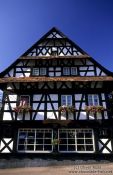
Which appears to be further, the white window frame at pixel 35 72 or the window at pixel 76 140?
the white window frame at pixel 35 72

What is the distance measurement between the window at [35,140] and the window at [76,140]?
3.17ft

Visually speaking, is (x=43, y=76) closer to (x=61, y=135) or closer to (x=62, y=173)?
(x=61, y=135)

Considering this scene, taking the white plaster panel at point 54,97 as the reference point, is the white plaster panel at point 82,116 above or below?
below

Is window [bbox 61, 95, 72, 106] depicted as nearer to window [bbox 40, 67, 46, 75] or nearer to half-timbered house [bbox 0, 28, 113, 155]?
half-timbered house [bbox 0, 28, 113, 155]

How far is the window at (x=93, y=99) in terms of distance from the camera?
797 inches

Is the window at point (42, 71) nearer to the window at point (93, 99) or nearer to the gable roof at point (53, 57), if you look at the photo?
the gable roof at point (53, 57)

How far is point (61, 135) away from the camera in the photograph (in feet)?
63.2

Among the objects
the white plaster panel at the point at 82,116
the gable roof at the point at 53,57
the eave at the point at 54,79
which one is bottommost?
the white plaster panel at the point at 82,116

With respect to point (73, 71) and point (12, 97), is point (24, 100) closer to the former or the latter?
point (12, 97)

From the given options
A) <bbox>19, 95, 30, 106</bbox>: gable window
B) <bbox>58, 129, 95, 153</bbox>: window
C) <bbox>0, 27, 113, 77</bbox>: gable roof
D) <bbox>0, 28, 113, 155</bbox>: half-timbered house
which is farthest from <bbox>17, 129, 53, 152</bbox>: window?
<bbox>0, 27, 113, 77</bbox>: gable roof

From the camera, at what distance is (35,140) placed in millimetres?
19062

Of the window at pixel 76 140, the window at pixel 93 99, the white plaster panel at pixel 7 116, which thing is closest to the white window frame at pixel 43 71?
the window at pixel 93 99

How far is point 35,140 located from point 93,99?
632 centimetres

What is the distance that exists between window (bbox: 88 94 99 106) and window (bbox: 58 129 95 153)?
2446 millimetres
